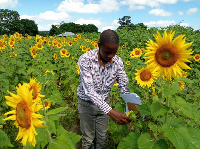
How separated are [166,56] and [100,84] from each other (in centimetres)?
112

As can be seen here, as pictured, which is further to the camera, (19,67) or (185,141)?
(19,67)

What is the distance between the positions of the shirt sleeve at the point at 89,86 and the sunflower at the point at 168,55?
757 mm

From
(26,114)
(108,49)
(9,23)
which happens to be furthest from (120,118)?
(9,23)

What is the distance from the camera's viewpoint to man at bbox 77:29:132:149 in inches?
78.5

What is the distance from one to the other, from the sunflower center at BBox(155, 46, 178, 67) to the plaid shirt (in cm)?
83

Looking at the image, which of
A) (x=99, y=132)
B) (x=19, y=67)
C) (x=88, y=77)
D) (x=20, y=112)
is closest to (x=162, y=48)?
(x=88, y=77)

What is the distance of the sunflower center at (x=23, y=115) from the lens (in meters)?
1.13

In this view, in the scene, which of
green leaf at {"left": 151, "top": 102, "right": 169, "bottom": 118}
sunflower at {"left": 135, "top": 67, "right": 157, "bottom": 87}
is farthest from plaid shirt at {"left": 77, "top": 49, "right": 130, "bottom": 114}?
green leaf at {"left": 151, "top": 102, "right": 169, "bottom": 118}

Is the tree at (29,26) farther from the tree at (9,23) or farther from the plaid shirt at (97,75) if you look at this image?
the plaid shirt at (97,75)

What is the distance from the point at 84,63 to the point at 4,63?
8.68 feet

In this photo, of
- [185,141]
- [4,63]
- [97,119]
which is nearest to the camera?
[185,141]

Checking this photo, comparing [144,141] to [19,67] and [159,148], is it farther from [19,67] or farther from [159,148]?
[19,67]

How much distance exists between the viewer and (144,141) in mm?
1577

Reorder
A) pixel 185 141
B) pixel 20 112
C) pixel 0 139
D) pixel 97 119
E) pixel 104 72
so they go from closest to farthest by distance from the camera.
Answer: pixel 20 112 < pixel 185 141 < pixel 0 139 < pixel 104 72 < pixel 97 119
